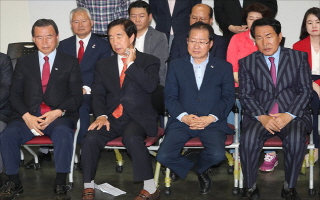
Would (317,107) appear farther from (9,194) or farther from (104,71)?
(9,194)

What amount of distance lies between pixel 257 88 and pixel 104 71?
151cm

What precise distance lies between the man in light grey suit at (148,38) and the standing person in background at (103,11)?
1.48 feet

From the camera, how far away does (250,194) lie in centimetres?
422

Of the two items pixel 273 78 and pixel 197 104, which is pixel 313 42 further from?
pixel 197 104

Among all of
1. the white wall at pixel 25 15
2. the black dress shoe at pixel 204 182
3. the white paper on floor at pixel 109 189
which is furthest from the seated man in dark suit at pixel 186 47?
the white wall at pixel 25 15

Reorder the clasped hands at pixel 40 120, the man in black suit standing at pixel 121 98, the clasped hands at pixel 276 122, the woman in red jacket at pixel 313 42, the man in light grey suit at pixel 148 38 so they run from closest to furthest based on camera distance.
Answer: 1. the clasped hands at pixel 276 122
2. the man in black suit standing at pixel 121 98
3. the clasped hands at pixel 40 120
4. the woman in red jacket at pixel 313 42
5. the man in light grey suit at pixel 148 38

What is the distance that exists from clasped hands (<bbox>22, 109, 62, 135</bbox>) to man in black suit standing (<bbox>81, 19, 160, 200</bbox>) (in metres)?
0.40

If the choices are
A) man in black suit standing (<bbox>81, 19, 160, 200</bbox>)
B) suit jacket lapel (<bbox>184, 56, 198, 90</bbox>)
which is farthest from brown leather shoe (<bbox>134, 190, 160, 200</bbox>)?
suit jacket lapel (<bbox>184, 56, 198, 90</bbox>)

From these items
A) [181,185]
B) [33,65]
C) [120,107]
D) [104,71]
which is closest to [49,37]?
[33,65]

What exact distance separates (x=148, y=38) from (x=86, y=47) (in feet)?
2.40

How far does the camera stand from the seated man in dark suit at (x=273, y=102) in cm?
416

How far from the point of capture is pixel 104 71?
4.70 metres

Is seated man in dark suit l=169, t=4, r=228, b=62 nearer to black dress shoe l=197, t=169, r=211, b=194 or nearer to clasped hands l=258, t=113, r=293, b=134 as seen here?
clasped hands l=258, t=113, r=293, b=134

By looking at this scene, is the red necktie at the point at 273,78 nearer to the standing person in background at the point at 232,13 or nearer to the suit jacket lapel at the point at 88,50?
the standing person in background at the point at 232,13
